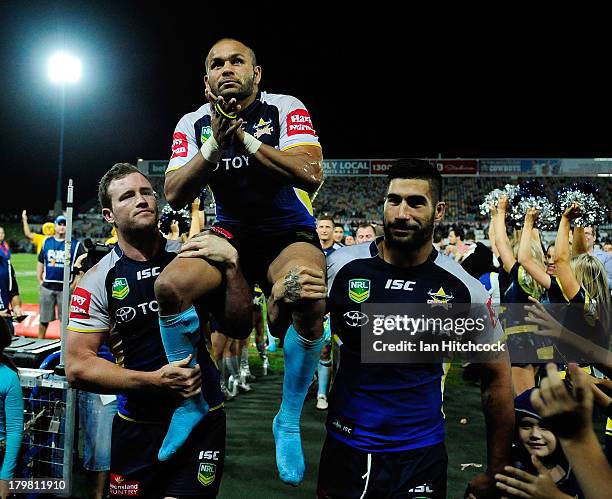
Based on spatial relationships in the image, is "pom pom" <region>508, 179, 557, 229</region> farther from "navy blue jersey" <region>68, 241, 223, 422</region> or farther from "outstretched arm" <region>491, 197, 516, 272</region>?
"navy blue jersey" <region>68, 241, 223, 422</region>

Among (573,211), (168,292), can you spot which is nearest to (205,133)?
(168,292)

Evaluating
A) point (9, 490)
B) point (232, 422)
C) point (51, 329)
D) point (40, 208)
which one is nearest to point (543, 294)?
point (232, 422)

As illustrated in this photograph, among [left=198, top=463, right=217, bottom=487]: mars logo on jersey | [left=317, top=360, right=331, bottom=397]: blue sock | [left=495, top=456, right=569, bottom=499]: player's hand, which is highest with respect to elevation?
[left=495, top=456, right=569, bottom=499]: player's hand

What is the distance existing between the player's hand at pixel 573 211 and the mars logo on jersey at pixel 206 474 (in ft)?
10.3

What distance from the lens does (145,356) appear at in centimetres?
290

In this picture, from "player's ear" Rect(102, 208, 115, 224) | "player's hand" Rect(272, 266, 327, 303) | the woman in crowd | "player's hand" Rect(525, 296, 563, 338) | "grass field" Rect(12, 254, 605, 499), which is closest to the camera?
"player's hand" Rect(272, 266, 327, 303)

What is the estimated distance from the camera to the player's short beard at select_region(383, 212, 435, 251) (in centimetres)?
262

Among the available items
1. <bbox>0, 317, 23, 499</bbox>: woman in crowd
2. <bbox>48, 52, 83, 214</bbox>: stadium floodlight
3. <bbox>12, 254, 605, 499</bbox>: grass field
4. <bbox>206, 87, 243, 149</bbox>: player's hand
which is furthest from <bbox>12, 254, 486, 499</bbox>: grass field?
<bbox>48, 52, 83, 214</bbox>: stadium floodlight

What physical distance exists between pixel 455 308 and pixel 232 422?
4.47m

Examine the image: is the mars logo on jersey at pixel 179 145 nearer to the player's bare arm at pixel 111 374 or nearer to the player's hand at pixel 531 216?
the player's bare arm at pixel 111 374

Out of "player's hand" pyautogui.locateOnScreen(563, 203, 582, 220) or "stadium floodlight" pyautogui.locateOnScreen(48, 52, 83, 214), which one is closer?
"player's hand" pyautogui.locateOnScreen(563, 203, 582, 220)

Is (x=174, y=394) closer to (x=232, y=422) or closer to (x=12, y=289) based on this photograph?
(x=232, y=422)

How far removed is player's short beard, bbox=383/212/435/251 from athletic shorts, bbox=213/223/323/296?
0.37 m

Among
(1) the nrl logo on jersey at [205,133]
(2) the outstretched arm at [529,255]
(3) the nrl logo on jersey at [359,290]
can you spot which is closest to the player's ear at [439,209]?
(3) the nrl logo on jersey at [359,290]
